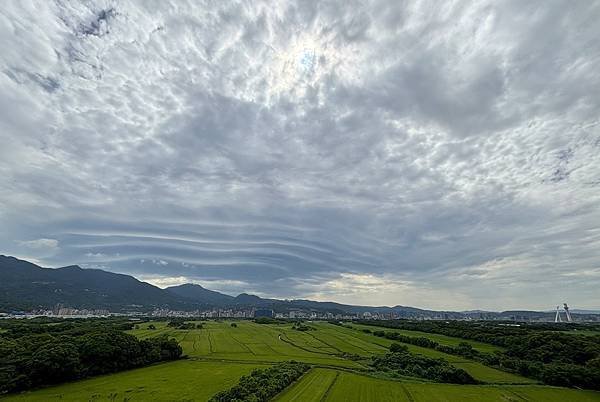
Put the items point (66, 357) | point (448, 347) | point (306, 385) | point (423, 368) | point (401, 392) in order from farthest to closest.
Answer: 1. point (448, 347)
2. point (423, 368)
3. point (66, 357)
4. point (306, 385)
5. point (401, 392)

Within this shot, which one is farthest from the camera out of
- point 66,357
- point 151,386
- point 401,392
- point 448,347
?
point 448,347

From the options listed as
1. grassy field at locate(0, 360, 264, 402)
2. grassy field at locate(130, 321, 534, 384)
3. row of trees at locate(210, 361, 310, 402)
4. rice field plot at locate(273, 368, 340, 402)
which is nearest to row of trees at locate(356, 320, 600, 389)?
grassy field at locate(130, 321, 534, 384)

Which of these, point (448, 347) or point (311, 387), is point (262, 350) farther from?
point (448, 347)

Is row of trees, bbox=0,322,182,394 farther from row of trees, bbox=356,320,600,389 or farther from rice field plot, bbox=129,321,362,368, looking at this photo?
row of trees, bbox=356,320,600,389

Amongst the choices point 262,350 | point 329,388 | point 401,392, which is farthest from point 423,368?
point 262,350

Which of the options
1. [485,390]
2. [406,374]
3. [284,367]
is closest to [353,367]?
[406,374]
